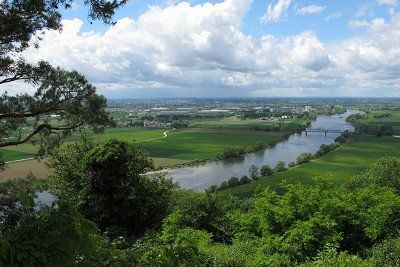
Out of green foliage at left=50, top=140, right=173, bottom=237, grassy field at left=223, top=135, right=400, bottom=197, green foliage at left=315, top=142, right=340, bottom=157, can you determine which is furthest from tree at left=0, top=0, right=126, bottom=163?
green foliage at left=315, top=142, right=340, bottom=157

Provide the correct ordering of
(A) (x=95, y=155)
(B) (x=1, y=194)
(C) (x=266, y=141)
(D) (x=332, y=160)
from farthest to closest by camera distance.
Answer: (C) (x=266, y=141)
(D) (x=332, y=160)
(A) (x=95, y=155)
(B) (x=1, y=194)

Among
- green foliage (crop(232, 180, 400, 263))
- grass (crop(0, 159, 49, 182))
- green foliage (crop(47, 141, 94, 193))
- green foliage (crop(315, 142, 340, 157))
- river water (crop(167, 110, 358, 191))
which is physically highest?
green foliage (crop(47, 141, 94, 193))

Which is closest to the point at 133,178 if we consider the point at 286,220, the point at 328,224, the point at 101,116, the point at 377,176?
the point at 101,116

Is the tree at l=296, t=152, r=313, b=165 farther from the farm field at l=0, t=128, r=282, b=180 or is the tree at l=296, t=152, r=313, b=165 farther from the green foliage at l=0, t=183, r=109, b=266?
the green foliage at l=0, t=183, r=109, b=266

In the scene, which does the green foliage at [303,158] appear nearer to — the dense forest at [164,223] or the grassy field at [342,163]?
the grassy field at [342,163]

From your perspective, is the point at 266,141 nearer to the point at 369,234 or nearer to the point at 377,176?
the point at 377,176

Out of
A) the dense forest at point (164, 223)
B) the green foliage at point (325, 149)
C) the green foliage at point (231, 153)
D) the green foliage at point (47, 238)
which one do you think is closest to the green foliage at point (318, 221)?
the dense forest at point (164, 223)
